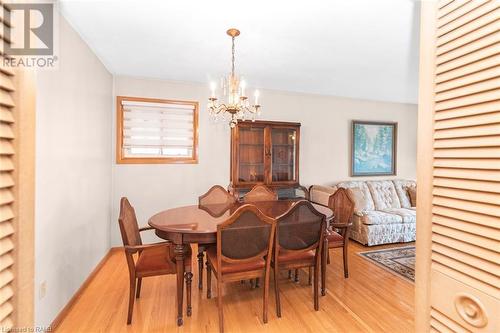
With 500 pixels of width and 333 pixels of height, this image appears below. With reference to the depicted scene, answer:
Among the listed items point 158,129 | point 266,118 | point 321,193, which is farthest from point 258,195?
point 158,129

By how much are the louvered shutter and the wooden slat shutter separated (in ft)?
3.77

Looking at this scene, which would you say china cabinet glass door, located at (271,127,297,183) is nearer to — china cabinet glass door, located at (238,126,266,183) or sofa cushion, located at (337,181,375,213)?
china cabinet glass door, located at (238,126,266,183)

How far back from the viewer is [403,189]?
4555 mm

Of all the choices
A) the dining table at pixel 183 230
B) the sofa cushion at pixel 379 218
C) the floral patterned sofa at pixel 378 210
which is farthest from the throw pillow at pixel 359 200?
the dining table at pixel 183 230

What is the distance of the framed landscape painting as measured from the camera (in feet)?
15.1

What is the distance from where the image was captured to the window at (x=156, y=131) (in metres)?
3.42

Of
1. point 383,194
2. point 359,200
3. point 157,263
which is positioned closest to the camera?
A: point 157,263

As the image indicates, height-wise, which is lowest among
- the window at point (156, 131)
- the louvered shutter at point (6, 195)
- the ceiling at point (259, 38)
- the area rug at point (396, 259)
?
the area rug at point (396, 259)

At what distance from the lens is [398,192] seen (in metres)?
4.48

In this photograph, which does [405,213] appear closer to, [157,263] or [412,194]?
[412,194]

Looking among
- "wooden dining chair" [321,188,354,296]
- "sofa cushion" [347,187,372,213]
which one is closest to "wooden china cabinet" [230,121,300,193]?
"sofa cushion" [347,187,372,213]

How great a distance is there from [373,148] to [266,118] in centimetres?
225

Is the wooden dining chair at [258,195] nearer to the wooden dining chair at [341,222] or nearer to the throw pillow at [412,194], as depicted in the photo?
the wooden dining chair at [341,222]

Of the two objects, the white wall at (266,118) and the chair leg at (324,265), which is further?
the white wall at (266,118)
